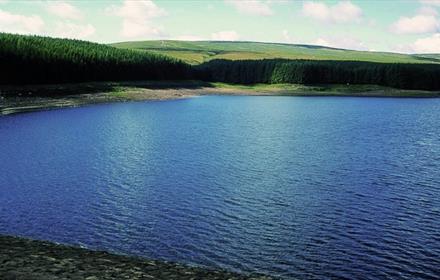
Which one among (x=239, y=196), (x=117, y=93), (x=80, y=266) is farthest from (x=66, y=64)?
(x=80, y=266)

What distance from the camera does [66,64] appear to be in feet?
455

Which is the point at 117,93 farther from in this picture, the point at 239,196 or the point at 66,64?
the point at 239,196

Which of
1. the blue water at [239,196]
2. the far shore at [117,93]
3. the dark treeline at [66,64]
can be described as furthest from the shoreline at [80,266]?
the dark treeline at [66,64]

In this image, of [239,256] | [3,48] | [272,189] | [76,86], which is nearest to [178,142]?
[272,189]

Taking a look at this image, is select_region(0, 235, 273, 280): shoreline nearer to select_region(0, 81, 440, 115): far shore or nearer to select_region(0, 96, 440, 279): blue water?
select_region(0, 96, 440, 279): blue water

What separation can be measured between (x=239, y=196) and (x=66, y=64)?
361 feet

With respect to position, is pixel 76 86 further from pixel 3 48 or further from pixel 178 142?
pixel 178 142

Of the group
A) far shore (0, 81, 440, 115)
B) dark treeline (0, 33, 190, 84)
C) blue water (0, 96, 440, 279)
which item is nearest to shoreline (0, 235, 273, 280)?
blue water (0, 96, 440, 279)

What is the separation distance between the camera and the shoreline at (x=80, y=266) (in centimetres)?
2052

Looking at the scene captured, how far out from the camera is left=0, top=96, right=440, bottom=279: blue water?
90.6ft

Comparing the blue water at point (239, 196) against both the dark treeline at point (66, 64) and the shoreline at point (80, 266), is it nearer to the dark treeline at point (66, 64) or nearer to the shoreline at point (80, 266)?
the shoreline at point (80, 266)

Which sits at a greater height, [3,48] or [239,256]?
[3,48]

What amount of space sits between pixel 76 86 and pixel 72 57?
36.1 ft

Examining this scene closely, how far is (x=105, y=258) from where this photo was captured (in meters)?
24.5
